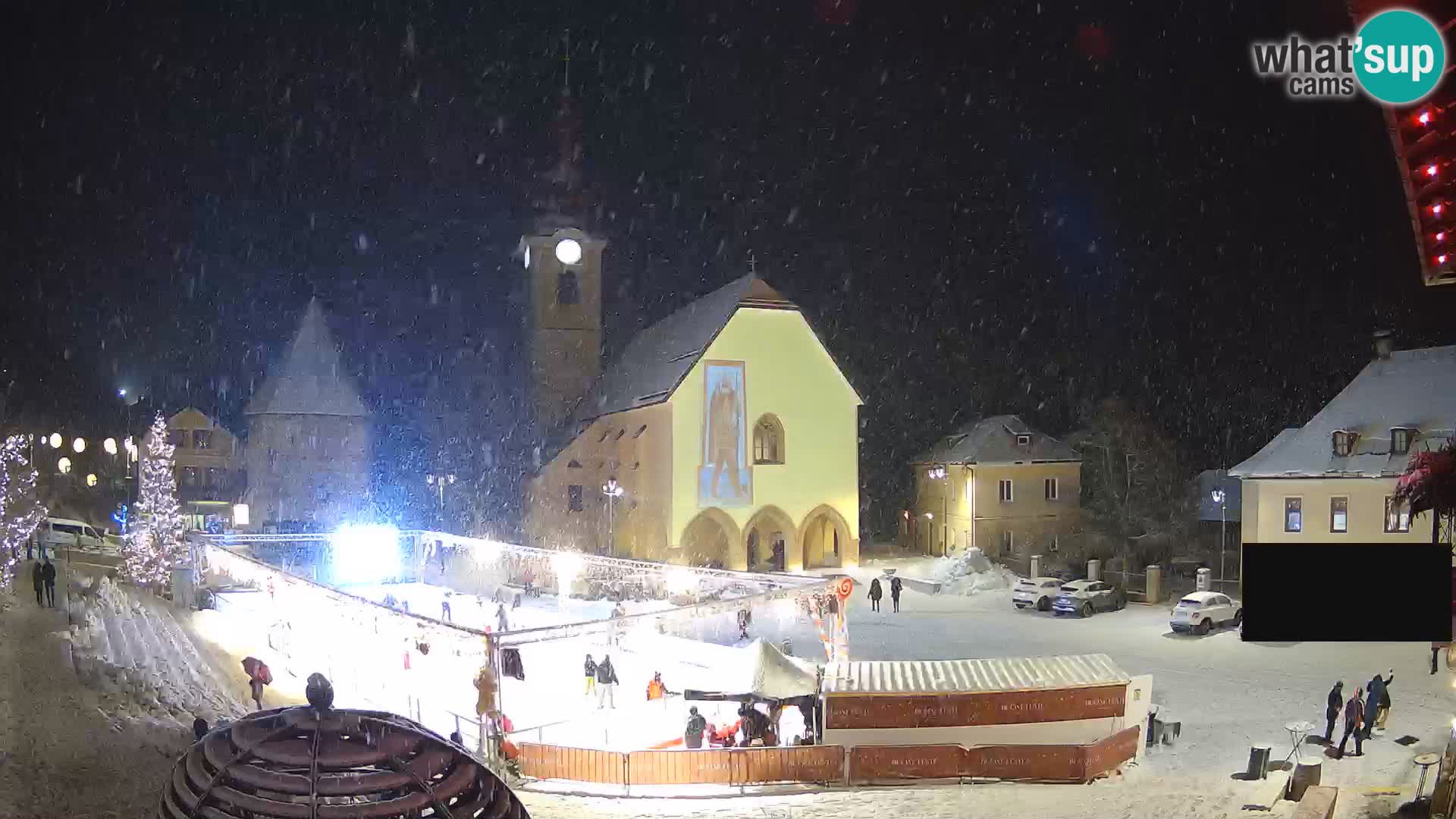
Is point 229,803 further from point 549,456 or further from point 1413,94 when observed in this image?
point 549,456

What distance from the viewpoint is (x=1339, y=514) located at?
2597 centimetres

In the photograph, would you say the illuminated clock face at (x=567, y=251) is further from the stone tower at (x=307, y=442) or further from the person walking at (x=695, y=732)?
the person walking at (x=695, y=732)

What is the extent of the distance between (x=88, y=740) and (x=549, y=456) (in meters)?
31.0

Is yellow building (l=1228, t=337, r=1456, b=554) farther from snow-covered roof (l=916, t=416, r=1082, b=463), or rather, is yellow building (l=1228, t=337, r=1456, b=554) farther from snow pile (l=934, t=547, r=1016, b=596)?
snow-covered roof (l=916, t=416, r=1082, b=463)

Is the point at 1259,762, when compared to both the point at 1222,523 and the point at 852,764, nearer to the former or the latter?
the point at 852,764

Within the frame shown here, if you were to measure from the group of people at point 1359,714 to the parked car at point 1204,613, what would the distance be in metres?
7.58

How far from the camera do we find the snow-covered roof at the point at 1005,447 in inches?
1586

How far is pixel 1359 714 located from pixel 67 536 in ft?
131

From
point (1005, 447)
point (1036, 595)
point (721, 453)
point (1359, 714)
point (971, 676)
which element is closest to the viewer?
point (1359, 714)

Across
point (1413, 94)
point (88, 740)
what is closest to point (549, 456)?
point (88, 740)

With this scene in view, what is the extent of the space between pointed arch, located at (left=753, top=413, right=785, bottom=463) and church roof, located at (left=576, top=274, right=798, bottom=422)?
3582mm

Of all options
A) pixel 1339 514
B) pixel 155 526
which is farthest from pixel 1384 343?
pixel 155 526

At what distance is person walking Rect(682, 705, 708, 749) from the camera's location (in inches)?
545

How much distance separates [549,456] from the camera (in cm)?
4209
